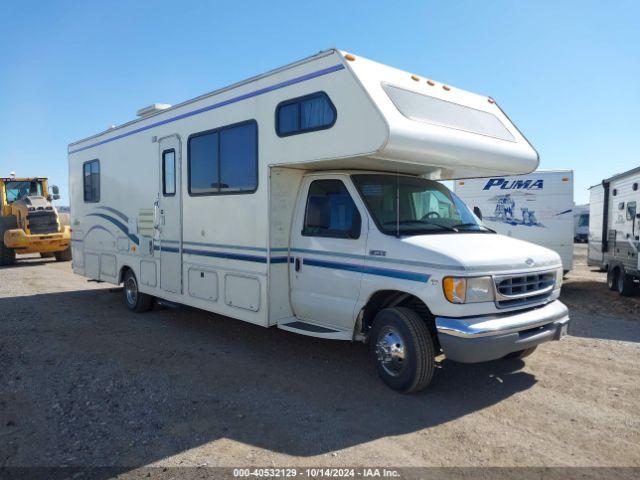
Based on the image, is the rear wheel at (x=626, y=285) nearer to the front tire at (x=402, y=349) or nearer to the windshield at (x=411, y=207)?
the windshield at (x=411, y=207)

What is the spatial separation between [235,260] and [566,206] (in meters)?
8.41

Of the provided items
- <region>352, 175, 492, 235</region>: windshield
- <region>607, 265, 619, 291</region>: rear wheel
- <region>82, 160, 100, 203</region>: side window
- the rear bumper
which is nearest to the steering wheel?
<region>352, 175, 492, 235</region>: windshield

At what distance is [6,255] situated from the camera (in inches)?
672

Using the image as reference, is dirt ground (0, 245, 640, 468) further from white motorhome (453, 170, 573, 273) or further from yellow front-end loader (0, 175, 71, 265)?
yellow front-end loader (0, 175, 71, 265)

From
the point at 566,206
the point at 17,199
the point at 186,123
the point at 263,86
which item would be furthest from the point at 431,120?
the point at 17,199

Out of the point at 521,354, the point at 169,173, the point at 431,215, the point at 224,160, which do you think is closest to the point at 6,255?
the point at 169,173

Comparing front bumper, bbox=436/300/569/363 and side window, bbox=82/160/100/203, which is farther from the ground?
side window, bbox=82/160/100/203

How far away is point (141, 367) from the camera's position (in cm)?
577

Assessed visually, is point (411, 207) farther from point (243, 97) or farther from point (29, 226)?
point (29, 226)

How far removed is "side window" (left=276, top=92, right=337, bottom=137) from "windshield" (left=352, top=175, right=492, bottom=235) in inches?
29.9

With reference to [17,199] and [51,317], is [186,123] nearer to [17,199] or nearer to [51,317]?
[51,317]

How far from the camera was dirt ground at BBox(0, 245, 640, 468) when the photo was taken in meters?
3.86

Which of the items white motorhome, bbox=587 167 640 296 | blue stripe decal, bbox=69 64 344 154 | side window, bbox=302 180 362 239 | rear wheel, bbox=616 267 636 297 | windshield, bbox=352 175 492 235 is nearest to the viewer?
blue stripe decal, bbox=69 64 344 154

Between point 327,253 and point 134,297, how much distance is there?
15.1 ft
